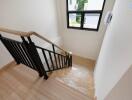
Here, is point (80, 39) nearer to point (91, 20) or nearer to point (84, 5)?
point (91, 20)

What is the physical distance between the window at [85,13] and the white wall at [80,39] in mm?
180

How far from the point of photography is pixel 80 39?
143 inches

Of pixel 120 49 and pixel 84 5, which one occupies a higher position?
pixel 84 5

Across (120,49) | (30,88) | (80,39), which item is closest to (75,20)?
(80,39)

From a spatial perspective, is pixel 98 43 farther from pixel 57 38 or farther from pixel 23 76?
pixel 23 76

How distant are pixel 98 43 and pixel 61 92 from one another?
2.44 m

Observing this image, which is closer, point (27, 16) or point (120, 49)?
point (120, 49)

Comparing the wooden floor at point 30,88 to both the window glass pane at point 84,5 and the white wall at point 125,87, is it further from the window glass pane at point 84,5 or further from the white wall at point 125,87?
the window glass pane at point 84,5

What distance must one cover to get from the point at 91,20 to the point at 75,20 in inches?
22.9

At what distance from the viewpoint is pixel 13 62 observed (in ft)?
7.05

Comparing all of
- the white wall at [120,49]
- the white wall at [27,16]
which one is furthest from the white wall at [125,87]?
the white wall at [27,16]

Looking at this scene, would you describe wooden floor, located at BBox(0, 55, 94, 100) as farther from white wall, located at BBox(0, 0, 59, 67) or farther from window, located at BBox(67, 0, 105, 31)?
window, located at BBox(67, 0, 105, 31)

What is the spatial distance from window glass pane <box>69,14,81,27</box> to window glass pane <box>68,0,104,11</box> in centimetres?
23

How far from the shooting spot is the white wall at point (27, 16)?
5.93 ft
